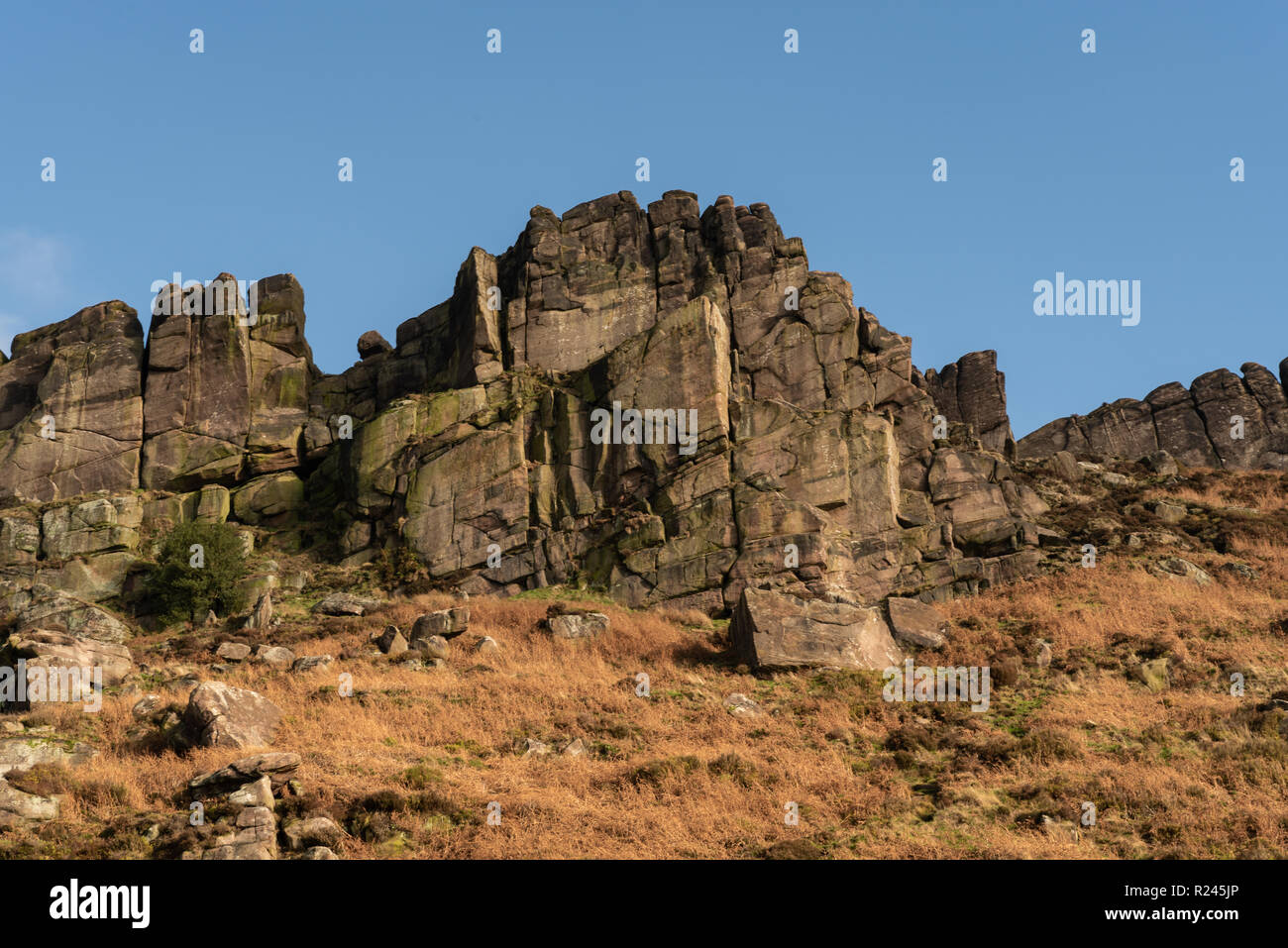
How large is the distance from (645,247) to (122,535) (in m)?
27.2

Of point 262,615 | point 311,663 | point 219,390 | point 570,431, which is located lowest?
point 311,663

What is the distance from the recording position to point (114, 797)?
21734 mm

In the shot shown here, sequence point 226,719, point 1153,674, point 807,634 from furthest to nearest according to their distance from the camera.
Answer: point 807,634 → point 1153,674 → point 226,719

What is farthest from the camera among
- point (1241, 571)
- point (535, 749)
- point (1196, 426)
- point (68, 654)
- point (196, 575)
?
point (1196, 426)

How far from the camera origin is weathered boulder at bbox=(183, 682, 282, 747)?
80.9 ft

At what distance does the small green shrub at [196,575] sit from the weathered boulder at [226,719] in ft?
60.5

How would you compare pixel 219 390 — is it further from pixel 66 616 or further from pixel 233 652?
pixel 233 652

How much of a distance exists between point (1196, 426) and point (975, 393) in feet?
44.2

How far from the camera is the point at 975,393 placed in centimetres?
7000

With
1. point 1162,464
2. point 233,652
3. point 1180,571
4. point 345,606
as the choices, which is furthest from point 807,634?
point 1162,464

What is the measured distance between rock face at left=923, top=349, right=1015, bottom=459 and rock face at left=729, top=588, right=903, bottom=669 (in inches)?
1399

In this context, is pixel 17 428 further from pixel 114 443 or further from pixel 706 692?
pixel 706 692

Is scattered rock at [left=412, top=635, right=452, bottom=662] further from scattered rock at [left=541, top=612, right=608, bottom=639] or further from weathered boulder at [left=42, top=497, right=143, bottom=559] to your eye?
weathered boulder at [left=42, top=497, right=143, bottom=559]

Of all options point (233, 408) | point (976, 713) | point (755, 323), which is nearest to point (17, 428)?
point (233, 408)
